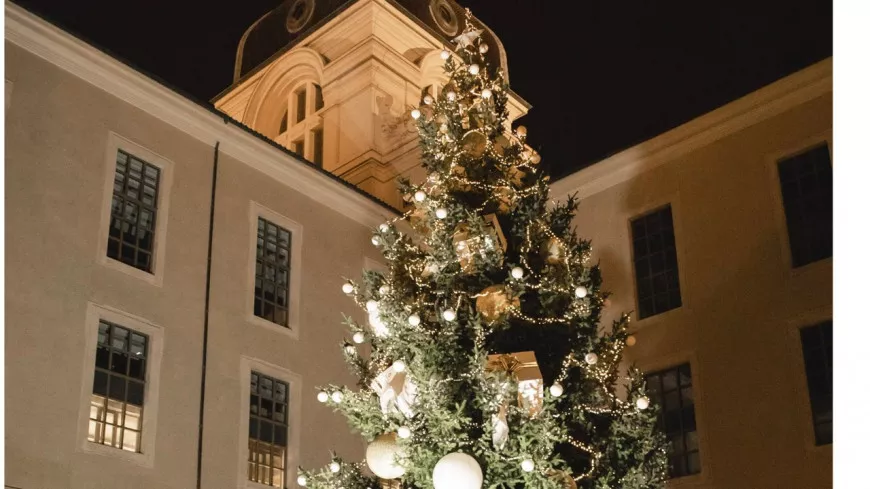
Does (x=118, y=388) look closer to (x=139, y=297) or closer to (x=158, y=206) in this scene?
(x=139, y=297)

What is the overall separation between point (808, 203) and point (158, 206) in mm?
11009

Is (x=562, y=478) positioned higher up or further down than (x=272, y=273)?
further down

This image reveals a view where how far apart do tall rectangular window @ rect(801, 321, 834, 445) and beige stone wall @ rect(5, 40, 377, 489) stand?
792cm

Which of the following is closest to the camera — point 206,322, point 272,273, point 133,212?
point 133,212

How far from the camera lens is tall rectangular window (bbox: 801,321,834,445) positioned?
53.3 feet

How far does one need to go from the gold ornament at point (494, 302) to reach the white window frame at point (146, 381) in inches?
315

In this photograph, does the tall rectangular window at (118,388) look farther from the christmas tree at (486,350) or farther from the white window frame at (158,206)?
the christmas tree at (486,350)

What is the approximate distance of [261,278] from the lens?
18.9 m

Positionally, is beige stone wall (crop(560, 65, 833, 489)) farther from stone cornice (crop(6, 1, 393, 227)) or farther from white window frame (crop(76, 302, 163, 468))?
white window frame (crop(76, 302, 163, 468))

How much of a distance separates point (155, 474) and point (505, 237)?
26.7 ft

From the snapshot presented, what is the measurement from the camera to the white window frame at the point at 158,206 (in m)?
16.6

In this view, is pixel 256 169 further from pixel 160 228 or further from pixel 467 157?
pixel 467 157

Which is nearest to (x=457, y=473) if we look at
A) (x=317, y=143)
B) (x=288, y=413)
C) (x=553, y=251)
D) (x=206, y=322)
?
(x=553, y=251)

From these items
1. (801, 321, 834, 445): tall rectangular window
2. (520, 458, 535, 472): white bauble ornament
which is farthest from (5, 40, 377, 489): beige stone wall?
(520, 458, 535, 472): white bauble ornament
